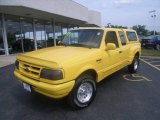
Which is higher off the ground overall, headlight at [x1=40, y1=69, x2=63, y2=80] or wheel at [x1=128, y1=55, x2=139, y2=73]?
headlight at [x1=40, y1=69, x2=63, y2=80]

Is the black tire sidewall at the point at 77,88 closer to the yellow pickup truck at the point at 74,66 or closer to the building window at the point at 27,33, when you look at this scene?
the yellow pickup truck at the point at 74,66

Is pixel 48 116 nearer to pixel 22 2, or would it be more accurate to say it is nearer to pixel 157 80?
pixel 157 80

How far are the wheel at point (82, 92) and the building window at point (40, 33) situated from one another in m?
16.5

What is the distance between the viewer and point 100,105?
466cm

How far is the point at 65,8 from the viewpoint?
19.1m

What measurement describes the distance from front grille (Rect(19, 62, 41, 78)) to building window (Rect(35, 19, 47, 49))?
16152mm

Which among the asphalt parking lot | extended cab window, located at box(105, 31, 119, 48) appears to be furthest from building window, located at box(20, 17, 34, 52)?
extended cab window, located at box(105, 31, 119, 48)

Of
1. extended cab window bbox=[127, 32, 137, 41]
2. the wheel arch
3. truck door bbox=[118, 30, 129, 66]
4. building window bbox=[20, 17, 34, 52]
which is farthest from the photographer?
building window bbox=[20, 17, 34, 52]

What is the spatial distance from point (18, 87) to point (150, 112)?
4111mm

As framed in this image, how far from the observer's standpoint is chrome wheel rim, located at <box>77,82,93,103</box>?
14.4ft

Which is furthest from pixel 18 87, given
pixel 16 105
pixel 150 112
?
pixel 150 112

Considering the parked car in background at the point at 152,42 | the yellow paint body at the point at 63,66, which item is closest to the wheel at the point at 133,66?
the yellow paint body at the point at 63,66

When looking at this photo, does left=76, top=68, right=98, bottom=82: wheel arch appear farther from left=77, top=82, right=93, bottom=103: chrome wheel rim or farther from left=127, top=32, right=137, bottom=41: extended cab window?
left=127, top=32, right=137, bottom=41: extended cab window

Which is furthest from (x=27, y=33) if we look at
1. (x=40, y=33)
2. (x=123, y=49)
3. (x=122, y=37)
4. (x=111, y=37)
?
(x=111, y=37)
